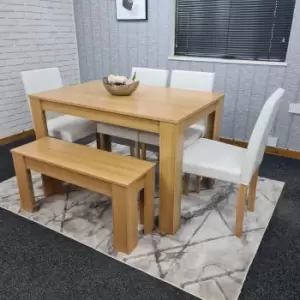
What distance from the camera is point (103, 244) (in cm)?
187

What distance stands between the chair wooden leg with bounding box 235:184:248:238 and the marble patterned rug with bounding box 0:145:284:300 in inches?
2.5

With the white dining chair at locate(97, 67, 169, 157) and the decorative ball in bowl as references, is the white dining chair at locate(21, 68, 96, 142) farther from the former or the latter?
the decorative ball in bowl

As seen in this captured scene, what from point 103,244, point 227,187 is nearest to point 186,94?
point 227,187

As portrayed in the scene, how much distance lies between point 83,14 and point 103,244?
3063 mm

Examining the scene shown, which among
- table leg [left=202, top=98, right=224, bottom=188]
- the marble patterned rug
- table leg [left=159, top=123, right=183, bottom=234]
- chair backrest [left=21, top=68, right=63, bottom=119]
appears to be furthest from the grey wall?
table leg [left=159, top=123, right=183, bottom=234]

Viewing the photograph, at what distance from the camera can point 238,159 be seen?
1.94 meters

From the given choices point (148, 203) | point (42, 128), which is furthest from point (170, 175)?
point (42, 128)

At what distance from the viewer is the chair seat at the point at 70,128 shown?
2.52 m

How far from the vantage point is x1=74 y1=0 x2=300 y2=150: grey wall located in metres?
2.98

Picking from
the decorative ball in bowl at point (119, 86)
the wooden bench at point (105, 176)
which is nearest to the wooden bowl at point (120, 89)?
the decorative ball in bowl at point (119, 86)

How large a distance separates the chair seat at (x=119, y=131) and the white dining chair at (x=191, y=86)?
0.21ft

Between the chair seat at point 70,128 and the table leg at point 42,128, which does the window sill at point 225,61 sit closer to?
the chair seat at point 70,128

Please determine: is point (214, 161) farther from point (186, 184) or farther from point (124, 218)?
point (124, 218)

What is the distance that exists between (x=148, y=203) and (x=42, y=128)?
1.08 meters
